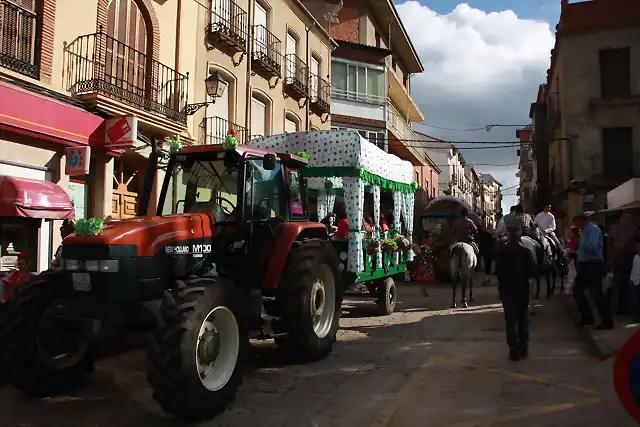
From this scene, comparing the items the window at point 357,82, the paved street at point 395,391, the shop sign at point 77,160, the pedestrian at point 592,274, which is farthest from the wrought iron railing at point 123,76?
the window at point 357,82

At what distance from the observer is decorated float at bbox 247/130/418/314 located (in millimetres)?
9219

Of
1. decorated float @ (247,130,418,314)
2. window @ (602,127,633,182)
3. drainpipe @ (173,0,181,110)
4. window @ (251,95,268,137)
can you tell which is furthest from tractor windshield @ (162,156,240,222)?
window @ (602,127,633,182)

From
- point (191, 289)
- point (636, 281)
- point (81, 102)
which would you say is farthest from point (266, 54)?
point (191, 289)

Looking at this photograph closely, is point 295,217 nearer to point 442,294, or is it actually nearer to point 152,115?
point 152,115

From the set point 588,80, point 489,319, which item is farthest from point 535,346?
point 588,80

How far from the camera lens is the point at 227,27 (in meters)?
15.4

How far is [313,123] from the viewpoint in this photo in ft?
74.9

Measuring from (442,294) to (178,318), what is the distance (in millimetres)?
11465

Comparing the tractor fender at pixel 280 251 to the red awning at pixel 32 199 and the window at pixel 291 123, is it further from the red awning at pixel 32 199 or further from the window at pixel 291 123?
the window at pixel 291 123

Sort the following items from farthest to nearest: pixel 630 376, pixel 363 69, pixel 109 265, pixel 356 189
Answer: pixel 363 69 → pixel 356 189 → pixel 109 265 → pixel 630 376

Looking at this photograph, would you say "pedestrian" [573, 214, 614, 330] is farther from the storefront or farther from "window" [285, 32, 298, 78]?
"window" [285, 32, 298, 78]

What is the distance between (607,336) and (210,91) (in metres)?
10.8

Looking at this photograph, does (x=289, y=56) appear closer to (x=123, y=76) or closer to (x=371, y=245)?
(x=123, y=76)

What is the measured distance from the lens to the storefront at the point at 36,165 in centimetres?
923
